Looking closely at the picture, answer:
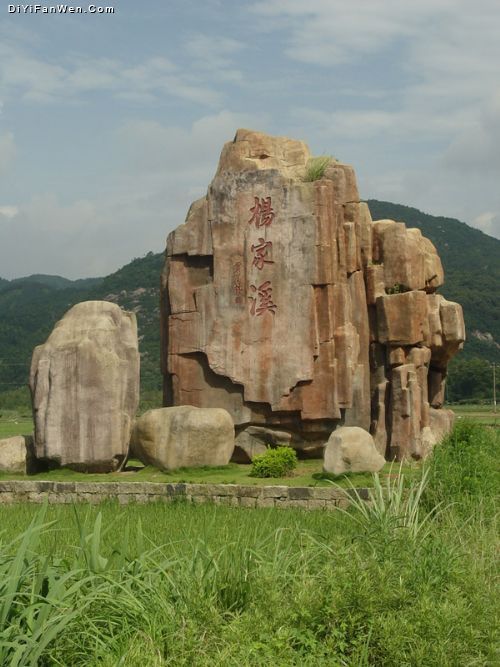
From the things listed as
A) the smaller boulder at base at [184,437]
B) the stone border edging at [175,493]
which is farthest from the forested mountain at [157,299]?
the stone border edging at [175,493]

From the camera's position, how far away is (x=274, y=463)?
1240cm

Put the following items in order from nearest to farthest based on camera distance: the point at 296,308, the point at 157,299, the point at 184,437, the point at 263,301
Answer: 1. the point at 184,437
2. the point at 296,308
3. the point at 263,301
4. the point at 157,299

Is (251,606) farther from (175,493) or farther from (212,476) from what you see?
(212,476)

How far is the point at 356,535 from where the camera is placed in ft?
22.1

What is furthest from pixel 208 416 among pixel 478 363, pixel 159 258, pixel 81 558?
pixel 159 258

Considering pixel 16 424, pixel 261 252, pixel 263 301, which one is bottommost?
pixel 16 424

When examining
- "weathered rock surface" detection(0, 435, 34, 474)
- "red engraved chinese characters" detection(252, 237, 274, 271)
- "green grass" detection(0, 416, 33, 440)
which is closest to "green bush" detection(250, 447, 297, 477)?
"red engraved chinese characters" detection(252, 237, 274, 271)

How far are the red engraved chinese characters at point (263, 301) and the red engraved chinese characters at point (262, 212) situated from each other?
0.84 meters

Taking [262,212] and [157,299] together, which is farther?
[157,299]

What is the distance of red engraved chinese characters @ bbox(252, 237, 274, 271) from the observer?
13.7m

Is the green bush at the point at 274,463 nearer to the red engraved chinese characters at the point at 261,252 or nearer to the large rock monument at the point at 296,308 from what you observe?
the large rock monument at the point at 296,308

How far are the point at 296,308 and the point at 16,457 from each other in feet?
14.1

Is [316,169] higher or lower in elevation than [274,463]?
higher

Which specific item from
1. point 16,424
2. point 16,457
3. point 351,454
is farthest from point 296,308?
point 16,424
